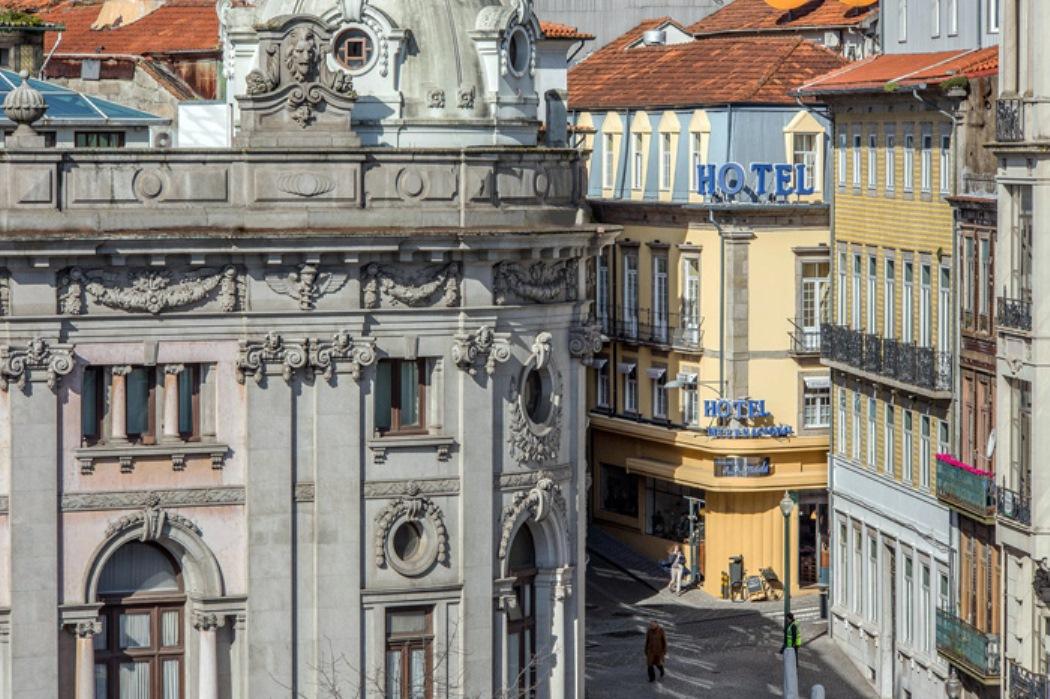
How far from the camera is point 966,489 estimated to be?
99.5 m

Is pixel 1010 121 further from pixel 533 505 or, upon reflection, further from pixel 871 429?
pixel 871 429

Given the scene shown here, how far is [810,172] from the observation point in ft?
414

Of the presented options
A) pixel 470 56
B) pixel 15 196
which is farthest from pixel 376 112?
pixel 15 196

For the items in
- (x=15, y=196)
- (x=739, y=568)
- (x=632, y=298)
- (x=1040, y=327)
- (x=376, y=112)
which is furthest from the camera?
(x=632, y=298)

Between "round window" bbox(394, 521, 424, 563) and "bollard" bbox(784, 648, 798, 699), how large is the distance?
20018 mm

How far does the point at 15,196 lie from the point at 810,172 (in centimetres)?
5069

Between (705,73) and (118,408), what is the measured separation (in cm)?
5426

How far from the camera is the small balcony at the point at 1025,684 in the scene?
300 feet

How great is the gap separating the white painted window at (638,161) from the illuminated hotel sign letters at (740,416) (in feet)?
32.9

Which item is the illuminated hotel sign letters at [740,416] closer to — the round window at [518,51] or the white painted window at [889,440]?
the white painted window at [889,440]

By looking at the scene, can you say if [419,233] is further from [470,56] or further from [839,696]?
[839,696]

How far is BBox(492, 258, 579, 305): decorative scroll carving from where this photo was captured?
82.2m

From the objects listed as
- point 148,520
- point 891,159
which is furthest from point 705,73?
point 148,520

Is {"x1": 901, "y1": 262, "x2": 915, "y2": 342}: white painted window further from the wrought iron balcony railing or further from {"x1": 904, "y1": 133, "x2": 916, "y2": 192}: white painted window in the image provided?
the wrought iron balcony railing
